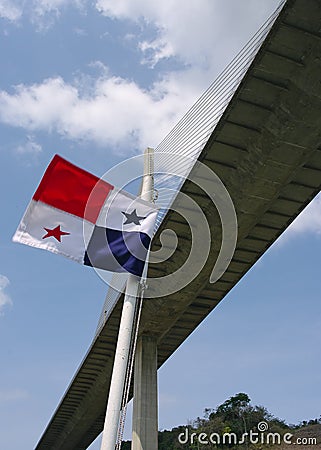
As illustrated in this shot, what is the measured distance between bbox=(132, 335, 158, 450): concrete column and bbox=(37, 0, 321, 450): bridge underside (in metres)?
1.02

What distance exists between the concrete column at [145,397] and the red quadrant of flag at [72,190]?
16.9 metres

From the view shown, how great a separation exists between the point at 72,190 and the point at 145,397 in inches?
705

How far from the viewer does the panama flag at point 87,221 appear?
1241 centimetres

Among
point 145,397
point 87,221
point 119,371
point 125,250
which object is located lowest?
point 119,371

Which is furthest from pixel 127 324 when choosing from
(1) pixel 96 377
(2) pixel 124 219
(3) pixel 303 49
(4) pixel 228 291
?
(1) pixel 96 377

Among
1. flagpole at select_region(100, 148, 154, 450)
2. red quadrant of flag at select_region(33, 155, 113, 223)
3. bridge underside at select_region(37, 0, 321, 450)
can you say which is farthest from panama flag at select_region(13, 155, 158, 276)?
bridge underside at select_region(37, 0, 321, 450)

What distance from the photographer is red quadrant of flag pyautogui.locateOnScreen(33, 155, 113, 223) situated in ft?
41.1

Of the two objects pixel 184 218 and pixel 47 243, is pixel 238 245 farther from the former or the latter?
pixel 47 243

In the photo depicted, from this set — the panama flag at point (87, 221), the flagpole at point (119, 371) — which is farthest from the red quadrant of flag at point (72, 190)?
the flagpole at point (119, 371)

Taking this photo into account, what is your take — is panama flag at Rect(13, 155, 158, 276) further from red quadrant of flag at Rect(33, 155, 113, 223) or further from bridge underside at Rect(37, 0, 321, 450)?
bridge underside at Rect(37, 0, 321, 450)

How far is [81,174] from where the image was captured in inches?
506

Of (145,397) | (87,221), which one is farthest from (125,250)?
(145,397)

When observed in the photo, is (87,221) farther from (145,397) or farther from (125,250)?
(145,397)

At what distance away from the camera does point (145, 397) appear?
91.0 feet
